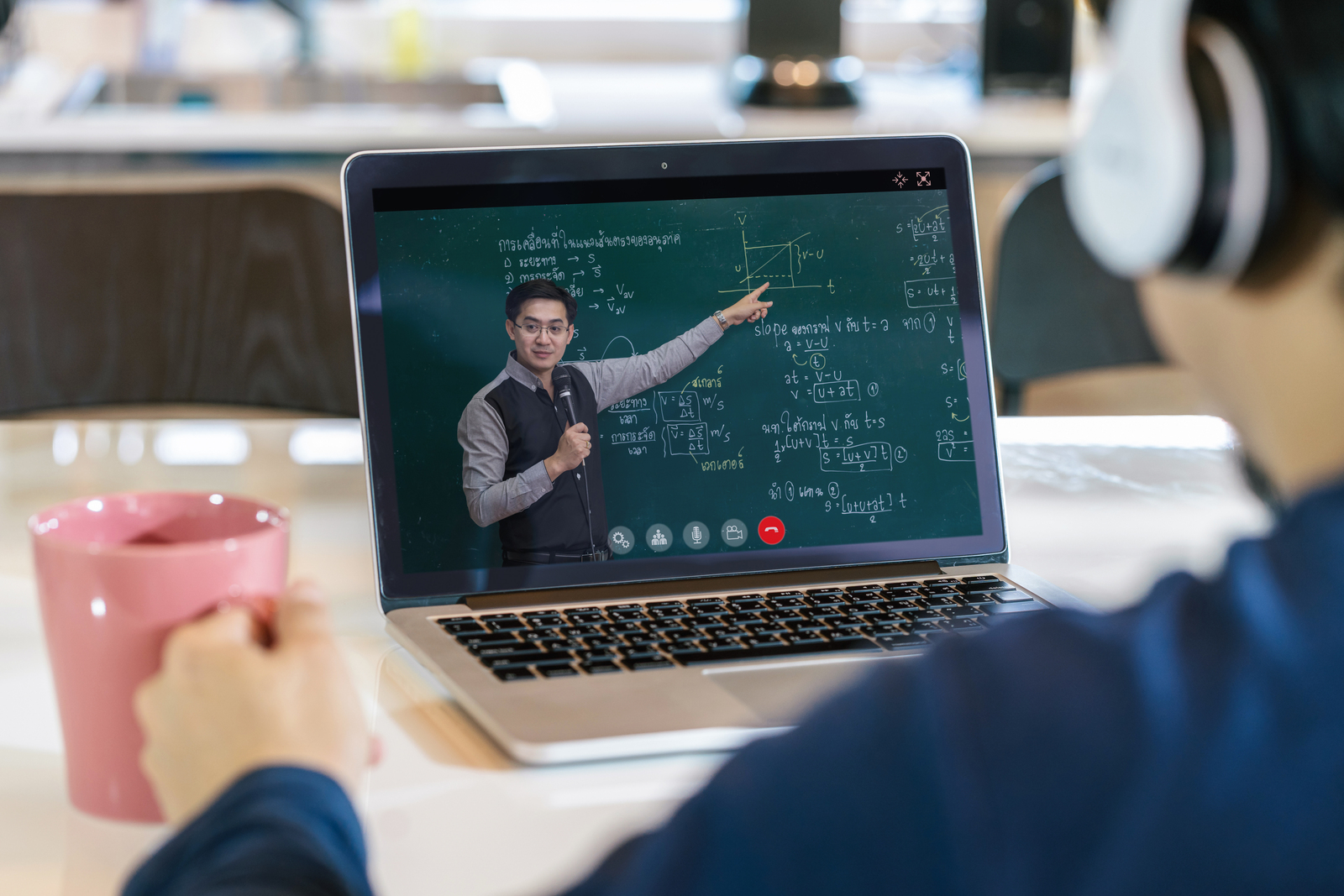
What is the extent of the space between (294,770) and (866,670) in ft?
0.68

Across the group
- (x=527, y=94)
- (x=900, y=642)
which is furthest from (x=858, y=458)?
(x=527, y=94)

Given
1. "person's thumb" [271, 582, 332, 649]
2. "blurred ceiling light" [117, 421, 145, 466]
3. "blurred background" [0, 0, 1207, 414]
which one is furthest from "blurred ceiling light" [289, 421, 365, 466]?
"person's thumb" [271, 582, 332, 649]

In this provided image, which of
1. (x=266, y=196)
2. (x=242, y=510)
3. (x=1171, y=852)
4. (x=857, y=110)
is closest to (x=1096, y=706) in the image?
(x=1171, y=852)

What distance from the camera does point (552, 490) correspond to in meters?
0.77

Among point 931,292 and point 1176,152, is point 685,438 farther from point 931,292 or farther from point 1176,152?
point 1176,152

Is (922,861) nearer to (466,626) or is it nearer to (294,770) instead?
(294,770)

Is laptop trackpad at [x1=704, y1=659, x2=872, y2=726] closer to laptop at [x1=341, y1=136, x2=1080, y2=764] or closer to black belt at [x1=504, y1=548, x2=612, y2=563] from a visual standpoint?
laptop at [x1=341, y1=136, x2=1080, y2=764]

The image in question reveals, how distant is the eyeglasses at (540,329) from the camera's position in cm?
79

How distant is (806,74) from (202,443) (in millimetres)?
1672

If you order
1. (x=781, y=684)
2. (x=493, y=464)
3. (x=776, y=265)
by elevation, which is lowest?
(x=781, y=684)

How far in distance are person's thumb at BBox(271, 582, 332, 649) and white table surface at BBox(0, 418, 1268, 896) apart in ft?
0.27

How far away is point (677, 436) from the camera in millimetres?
803

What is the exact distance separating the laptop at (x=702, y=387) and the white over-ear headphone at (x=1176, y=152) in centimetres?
31

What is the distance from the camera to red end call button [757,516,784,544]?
80cm
